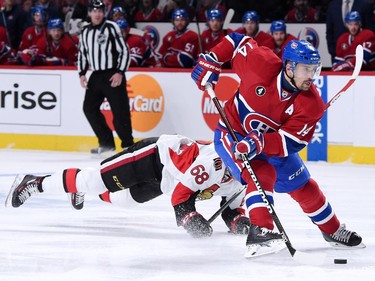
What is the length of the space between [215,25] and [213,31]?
6cm

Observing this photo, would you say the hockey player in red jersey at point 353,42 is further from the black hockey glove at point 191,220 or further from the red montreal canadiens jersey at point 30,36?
the black hockey glove at point 191,220

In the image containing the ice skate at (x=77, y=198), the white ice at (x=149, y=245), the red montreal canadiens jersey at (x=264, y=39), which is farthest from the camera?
the red montreal canadiens jersey at (x=264, y=39)

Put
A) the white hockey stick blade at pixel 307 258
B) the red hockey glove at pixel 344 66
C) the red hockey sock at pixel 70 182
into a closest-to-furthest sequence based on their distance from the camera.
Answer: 1. the white hockey stick blade at pixel 307 258
2. the red hockey sock at pixel 70 182
3. the red hockey glove at pixel 344 66

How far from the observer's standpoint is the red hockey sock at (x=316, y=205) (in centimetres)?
481

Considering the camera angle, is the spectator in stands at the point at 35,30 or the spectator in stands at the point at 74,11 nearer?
the spectator in stands at the point at 35,30

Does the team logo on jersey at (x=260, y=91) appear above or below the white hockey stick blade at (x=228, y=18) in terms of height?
above

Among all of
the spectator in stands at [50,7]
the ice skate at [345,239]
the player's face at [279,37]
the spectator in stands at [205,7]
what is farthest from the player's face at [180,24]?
the ice skate at [345,239]

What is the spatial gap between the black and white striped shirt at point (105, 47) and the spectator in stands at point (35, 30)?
58.5 inches

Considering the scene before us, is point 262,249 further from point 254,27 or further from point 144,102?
point 254,27

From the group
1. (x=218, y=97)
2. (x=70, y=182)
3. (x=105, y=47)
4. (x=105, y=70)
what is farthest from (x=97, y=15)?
(x=70, y=182)

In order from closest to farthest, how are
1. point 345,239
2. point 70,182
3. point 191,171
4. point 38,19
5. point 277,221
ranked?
point 277,221, point 345,239, point 191,171, point 70,182, point 38,19

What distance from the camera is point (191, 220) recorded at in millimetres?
5016

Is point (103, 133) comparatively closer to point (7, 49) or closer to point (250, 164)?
point (7, 49)

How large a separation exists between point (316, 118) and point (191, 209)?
82cm
